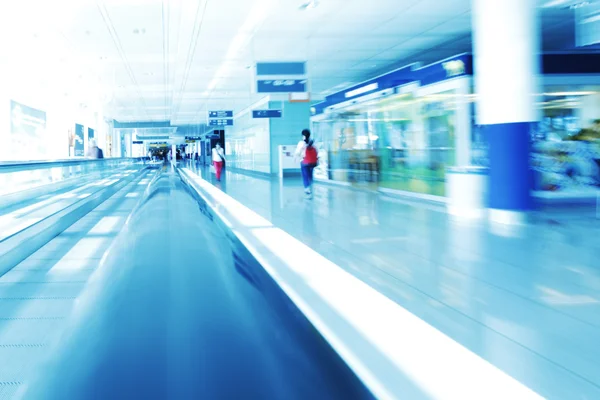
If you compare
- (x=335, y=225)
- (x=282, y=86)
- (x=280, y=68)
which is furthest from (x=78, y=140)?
(x=335, y=225)

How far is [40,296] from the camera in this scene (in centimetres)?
561

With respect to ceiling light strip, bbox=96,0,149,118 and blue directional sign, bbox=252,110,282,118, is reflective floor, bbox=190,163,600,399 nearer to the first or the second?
ceiling light strip, bbox=96,0,149,118

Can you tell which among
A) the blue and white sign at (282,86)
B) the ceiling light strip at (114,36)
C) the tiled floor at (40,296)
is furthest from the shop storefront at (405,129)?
the tiled floor at (40,296)

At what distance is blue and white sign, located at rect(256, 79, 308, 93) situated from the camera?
15.9 meters

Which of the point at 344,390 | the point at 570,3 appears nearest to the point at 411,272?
the point at 344,390

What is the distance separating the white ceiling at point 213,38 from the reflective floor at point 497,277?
15.6 feet

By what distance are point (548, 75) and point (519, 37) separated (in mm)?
3827

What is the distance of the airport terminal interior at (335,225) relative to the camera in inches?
137

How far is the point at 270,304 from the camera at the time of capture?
4.99 m

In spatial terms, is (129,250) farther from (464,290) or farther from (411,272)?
(464,290)

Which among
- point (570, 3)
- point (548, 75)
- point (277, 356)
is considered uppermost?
point (570, 3)

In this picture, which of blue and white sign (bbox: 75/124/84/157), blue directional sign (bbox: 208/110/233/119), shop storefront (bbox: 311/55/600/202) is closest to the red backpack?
shop storefront (bbox: 311/55/600/202)

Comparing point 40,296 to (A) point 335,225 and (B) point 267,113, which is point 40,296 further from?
(B) point 267,113

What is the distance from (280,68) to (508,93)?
28.3 ft
